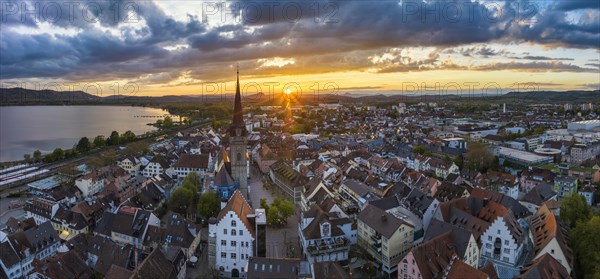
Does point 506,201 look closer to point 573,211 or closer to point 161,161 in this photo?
point 573,211

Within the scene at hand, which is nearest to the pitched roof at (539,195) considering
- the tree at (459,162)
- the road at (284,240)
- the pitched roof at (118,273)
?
the tree at (459,162)

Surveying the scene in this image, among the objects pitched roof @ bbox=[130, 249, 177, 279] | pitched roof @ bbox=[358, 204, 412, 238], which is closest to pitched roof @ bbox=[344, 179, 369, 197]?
pitched roof @ bbox=[358, 204, 412, 238]

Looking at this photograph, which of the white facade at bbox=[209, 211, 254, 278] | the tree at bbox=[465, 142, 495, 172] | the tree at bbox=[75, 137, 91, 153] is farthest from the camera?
the tree at bbox=[75, 137, 91, 153]

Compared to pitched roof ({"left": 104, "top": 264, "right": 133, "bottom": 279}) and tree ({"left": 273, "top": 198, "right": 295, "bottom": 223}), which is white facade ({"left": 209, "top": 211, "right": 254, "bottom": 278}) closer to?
pitched roof ({"left": 104, "top": 264, "right": 133, "bottom": 279})

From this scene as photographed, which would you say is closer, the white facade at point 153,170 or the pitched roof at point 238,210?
the pitched roof at point 238,210

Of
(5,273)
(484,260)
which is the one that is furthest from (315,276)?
(5,273)

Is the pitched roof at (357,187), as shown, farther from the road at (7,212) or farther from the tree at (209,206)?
the road at (7,212)
